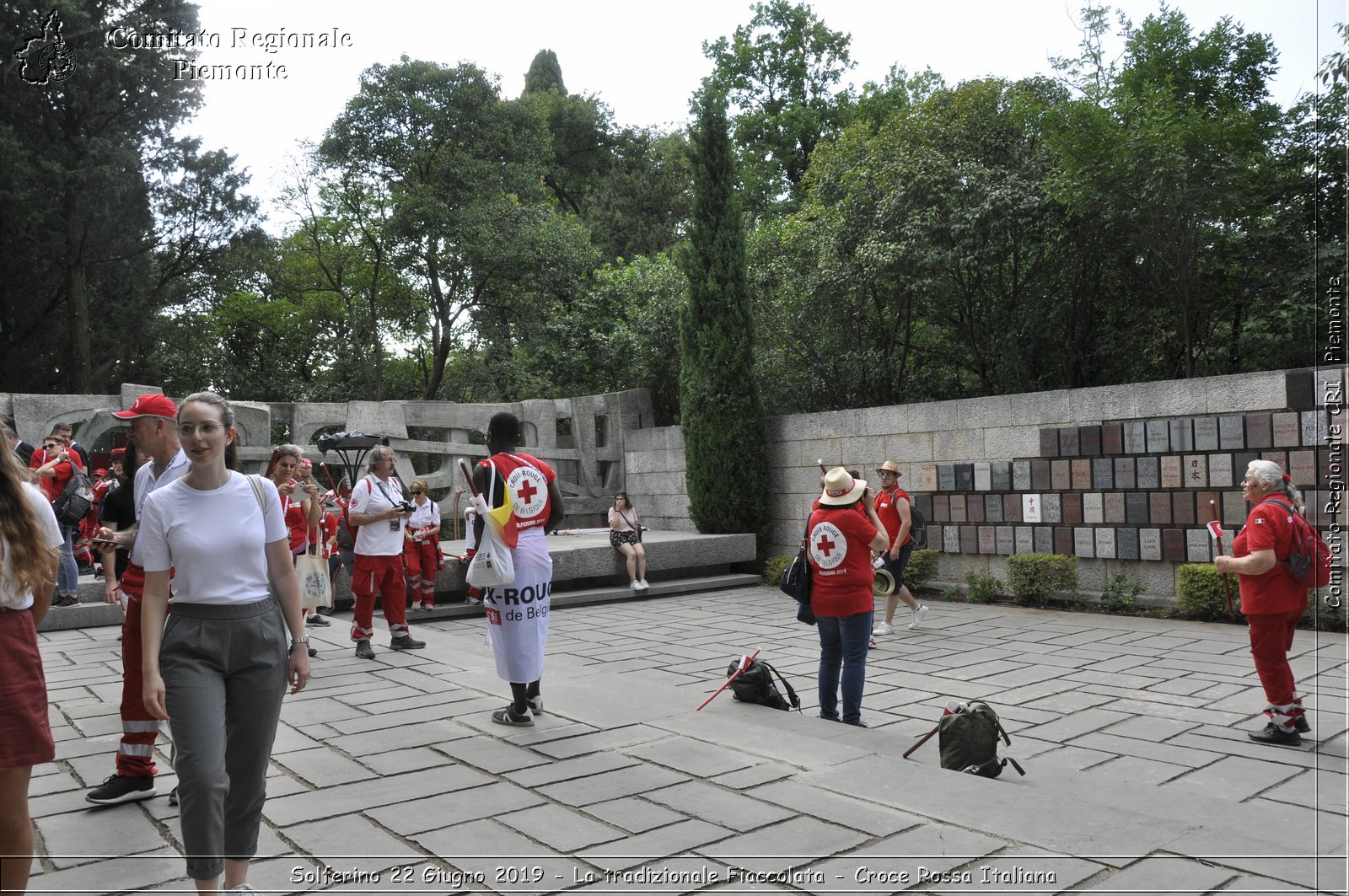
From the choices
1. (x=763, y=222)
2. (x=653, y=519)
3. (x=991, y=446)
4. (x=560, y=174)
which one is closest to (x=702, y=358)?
(x=653, y=519)

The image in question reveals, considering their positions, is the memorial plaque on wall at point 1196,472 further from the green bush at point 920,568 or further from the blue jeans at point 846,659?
the blue jeans at point 846,659

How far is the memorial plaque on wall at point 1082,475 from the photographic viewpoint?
428 inches

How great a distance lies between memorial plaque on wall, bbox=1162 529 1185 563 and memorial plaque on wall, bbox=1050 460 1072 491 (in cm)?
119

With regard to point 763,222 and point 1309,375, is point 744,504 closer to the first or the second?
point 1309,375

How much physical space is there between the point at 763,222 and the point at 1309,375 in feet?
54.6

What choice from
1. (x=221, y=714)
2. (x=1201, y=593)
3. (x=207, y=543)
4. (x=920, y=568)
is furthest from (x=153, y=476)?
(x=920, y=568)

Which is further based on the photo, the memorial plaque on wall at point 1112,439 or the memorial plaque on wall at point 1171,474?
the memorial plaque on wall at point 1112,439

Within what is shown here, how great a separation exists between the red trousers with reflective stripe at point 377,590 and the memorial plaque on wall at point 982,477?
7.07 m

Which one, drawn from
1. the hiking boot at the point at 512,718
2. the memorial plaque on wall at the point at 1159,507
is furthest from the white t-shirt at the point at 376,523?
the memorial plaque on wall at the point at 1159,507

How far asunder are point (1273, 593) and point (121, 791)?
5813mm

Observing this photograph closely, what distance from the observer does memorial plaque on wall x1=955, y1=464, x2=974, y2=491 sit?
39.3 feet

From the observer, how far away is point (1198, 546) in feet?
32.4

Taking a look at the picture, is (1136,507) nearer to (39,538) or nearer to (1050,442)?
(1050,442)

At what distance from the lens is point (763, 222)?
80.2 ft
